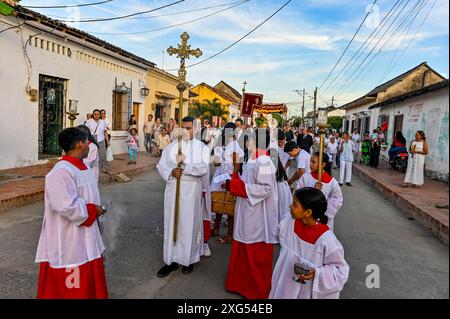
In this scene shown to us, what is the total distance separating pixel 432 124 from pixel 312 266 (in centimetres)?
1179

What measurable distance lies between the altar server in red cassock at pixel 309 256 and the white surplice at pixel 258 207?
881 millimetres

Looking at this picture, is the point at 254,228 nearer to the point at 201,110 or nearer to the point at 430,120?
the point at 430,120

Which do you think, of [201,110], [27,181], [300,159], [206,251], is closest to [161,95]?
[27,181]

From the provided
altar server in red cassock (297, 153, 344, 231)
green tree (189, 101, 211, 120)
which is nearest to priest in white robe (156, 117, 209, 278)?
altar server in red cassock (297, 153, 344, 231)

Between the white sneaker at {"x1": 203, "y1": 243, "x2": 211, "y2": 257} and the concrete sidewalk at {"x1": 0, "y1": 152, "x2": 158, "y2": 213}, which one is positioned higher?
the concrete sidewalk at {"x1": 0, "y1": 152, "x2": 158, "y2": 213}

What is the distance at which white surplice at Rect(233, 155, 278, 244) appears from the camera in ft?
11.8

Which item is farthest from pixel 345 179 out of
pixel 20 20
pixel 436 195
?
pixel 20 20

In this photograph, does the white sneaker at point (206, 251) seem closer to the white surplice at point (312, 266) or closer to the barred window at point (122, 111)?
the white surplice at point (312, 266)

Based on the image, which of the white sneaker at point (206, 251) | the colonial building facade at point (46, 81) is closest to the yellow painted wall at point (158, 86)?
the colonial building facade at point (46, 81)

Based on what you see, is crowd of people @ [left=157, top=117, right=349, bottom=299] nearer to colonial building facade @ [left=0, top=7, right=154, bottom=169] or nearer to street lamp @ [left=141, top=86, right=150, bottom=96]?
colonial building facade @ [left=0, top=7, right=154, bottom=169]

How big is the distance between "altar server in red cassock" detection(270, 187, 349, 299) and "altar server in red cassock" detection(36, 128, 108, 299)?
143 centimetres

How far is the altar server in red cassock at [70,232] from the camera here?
265 centimetres

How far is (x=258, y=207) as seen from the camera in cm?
370

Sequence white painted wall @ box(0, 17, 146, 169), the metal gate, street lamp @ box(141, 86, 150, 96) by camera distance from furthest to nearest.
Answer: street lamp @ box(141, 86, 150, 96), the metal gate, white painted wall @ box(0, 17, 146, 169)
